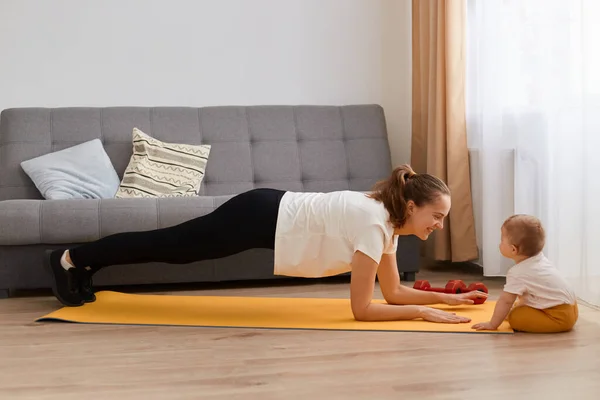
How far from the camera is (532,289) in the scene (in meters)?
2.83

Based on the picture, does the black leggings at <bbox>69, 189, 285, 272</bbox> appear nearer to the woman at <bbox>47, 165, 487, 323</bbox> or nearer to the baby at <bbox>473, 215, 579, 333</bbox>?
the woman at <bbox>47, 165, 487, 323</bbox>

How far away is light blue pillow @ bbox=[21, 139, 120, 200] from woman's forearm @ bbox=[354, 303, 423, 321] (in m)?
1.75

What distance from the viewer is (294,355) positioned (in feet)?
8.59

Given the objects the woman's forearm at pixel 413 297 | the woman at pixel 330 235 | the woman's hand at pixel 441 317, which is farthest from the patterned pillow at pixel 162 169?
the woman's hand at pixel 441 317

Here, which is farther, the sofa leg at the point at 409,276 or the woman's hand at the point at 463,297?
the sofa leg at the point at 409,276

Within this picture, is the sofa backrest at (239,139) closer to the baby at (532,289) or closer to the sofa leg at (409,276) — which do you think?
the sofa leg at (409,276)

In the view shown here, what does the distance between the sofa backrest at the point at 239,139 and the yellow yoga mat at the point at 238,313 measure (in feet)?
3.37

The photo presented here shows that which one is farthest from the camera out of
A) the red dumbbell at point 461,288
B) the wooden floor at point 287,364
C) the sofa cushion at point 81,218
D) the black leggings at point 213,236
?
the sofa cushion at point 81,218

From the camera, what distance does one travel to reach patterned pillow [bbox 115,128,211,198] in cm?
423

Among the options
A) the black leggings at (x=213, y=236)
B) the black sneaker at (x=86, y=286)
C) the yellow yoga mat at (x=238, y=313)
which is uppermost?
the black leggings at (x=213, y=236)

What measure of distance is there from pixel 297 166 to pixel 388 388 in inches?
94.8

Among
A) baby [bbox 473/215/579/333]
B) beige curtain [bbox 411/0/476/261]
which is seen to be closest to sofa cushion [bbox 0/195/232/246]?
beige curtain [bbox 411/0/476/261]

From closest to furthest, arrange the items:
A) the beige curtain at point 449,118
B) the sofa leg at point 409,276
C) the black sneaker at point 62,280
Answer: the black sneaker at point 62,280
the sofa leg at point 409,276
the beige curtain at point 449,118

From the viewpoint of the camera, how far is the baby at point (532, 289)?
9.23 ft
